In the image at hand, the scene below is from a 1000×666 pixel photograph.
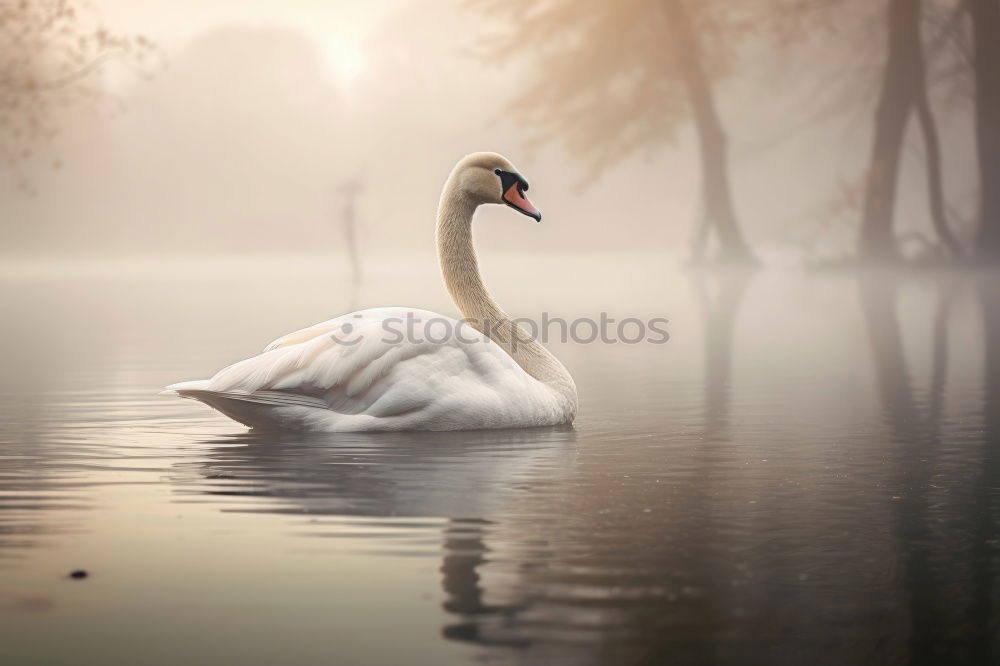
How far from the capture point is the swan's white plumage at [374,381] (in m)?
6.96

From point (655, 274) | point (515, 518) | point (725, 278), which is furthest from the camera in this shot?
point (655, 274)

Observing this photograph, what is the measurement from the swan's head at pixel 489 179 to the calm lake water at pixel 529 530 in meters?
1.31

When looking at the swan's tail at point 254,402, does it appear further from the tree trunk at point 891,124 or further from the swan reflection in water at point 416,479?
the tree trunk at point 891,124

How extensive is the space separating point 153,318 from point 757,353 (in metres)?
8.14

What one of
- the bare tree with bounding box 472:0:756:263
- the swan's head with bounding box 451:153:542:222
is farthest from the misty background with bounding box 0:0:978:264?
the swan's head with bounding box 451:153:542:222

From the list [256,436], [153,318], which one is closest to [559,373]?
[256,436]

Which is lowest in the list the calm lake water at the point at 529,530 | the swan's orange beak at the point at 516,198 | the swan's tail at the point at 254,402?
the calm lake water at the point at 529,530

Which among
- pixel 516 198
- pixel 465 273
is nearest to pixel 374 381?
pixel 465 273

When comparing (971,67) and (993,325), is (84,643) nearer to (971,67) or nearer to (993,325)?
(993,325)

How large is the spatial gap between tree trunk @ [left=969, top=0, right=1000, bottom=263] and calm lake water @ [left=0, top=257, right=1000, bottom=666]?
728 inches

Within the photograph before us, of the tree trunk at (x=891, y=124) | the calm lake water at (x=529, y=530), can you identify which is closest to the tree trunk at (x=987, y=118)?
the tree trunk at (x=891, y=124)

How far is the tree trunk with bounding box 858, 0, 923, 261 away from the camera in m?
29.3

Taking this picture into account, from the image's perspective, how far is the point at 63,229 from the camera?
6588 centimetres

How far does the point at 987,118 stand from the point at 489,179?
2201cm
